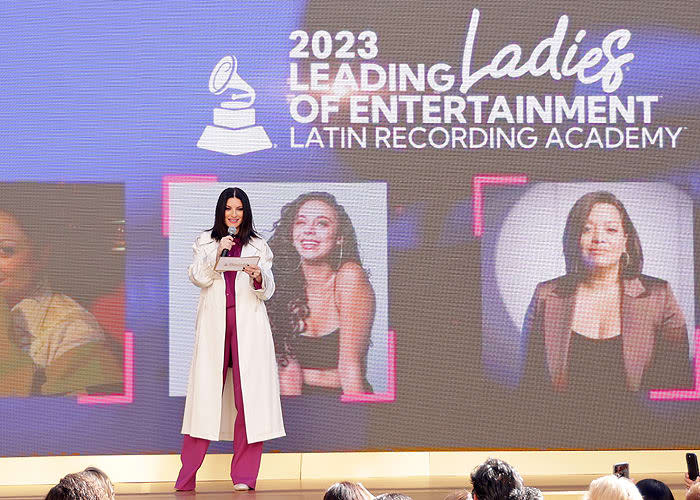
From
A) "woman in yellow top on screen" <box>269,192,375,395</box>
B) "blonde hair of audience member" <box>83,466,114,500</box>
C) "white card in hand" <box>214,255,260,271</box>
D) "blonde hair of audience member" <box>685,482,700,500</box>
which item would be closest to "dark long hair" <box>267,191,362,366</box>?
"woman in yellow top on screen" <box>269,192,375,395</box>

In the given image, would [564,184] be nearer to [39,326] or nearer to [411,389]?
[411,389]

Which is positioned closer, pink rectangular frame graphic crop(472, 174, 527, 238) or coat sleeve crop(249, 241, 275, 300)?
coat sleeve crop(249, 241, 275, 300)

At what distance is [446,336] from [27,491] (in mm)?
2318

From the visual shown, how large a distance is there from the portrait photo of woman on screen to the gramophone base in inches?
67.4

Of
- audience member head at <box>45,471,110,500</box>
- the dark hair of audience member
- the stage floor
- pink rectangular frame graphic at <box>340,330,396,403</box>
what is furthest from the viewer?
pink rectangular frame graphic at <box>340,330,396,403</box>

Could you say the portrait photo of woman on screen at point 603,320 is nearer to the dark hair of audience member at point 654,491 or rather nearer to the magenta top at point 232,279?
the magenta top at point 232,279

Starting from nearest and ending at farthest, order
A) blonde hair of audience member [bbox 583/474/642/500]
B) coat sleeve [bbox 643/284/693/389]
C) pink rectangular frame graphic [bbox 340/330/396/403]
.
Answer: blonde hair of audience member [bbox 583/474/642/500], pink rectangular frame graphic [bbox 340/330/396/403], coat sleeve [bbox 643/284/693/389]

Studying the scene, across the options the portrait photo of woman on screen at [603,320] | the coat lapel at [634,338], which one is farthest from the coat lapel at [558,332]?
the coat lapel at [634,338]

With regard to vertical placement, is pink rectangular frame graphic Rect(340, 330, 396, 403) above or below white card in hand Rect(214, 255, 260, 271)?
below

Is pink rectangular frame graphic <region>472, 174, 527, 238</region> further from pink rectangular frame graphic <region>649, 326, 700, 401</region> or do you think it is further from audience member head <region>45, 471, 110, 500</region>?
audience member head <region>45, 471, 110, 500</region>

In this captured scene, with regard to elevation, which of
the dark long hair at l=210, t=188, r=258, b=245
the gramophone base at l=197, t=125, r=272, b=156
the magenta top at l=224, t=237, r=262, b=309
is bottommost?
the magenta top at l=224, t=237, r=262, b=309

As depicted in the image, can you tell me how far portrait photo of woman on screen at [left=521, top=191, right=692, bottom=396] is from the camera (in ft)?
21.5

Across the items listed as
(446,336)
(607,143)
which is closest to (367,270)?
(446,336)

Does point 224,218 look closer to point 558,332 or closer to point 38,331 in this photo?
point 38,331
